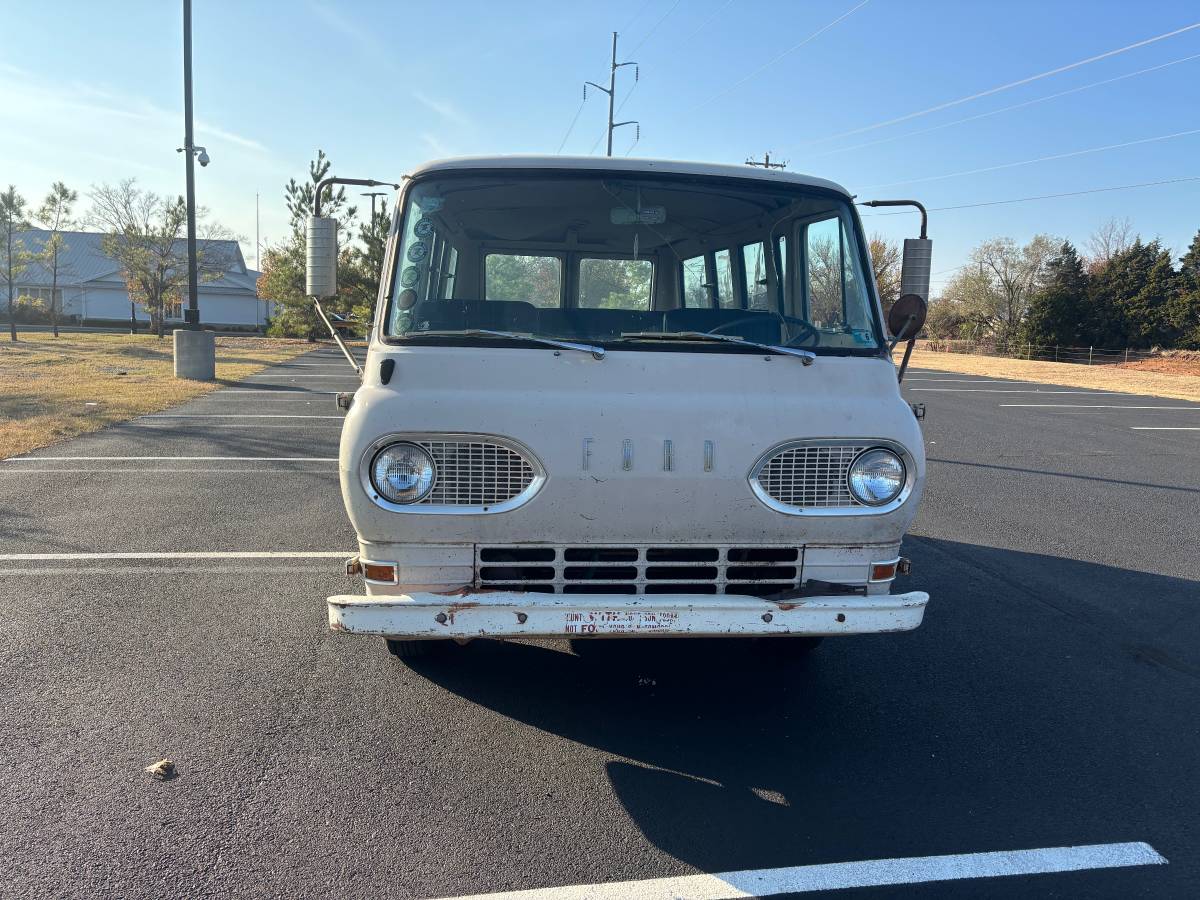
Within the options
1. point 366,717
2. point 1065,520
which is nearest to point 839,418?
point 366,717

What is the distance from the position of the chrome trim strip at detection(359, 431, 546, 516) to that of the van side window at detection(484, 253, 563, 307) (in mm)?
1324

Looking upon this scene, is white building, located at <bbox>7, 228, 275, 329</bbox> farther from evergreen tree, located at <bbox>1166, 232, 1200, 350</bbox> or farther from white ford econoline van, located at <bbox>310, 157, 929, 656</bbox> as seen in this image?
white ford econoline van, located at <bbox>310, 157, 929, 656</bbox>

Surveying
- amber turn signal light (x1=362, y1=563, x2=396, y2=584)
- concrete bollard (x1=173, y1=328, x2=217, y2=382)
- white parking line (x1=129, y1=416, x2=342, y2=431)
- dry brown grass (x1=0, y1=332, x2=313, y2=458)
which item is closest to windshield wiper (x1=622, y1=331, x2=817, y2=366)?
amber turn signal light (x1=362, y1=563, x2=396, y2=584)

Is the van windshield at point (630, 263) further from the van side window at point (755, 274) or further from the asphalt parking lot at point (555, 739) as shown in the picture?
the asphalt parking lot at point (555, 739)

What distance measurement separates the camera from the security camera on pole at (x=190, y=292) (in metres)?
16.9

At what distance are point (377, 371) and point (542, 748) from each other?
167 centimetres

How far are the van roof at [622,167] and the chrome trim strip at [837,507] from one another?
1.34 m

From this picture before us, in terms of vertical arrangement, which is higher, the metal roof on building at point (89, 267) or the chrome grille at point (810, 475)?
the metal roof on building at point (89, 267)

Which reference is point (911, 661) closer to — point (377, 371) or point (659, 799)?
point (659, 799)

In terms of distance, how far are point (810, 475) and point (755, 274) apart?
4.55 feet

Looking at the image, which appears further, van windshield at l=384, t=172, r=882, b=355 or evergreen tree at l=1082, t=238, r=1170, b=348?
evergreen tree at l=1082, t=238, r=1170, b=348

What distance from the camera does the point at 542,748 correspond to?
3625 millimetres

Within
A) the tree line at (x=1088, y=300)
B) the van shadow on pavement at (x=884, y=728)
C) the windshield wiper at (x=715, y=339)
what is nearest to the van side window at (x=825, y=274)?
the windshield wiper at (x=715, y=339)

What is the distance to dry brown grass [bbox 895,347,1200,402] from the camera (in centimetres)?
2619
